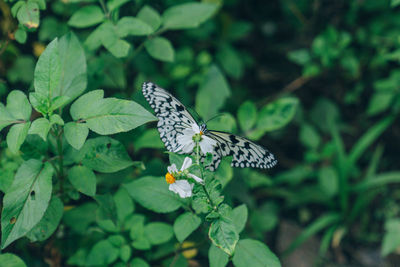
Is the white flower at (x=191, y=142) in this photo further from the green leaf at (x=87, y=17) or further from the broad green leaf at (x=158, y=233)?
the green leaf at (x=87, y=17)

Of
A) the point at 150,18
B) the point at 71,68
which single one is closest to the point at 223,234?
the point at 71,68

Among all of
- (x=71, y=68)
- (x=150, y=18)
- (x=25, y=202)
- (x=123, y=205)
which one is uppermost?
(x=150, y=18)

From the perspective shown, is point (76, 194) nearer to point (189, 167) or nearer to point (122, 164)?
point (122, 164)

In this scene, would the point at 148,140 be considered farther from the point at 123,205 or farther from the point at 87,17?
the point at 87,17

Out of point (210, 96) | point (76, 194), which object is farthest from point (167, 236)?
point (210, 96)

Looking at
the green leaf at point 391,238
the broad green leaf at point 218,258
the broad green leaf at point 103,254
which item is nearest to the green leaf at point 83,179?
the broad green leaf at point 103,254

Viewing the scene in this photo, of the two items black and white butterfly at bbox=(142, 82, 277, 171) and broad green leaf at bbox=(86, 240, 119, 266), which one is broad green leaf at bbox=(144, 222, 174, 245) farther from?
black and white butterfly at bbox=(142, 82, 277, 171)

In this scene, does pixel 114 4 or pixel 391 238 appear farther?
pixel 391 238
